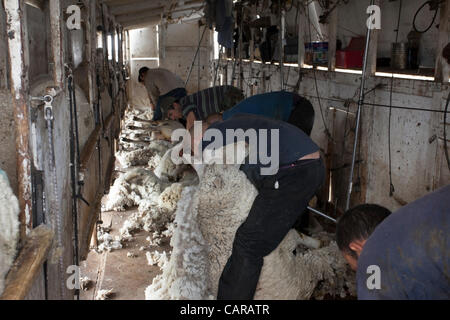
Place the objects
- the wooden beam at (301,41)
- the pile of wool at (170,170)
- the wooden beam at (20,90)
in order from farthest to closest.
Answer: the wooden beam at (301,41)
the pile of wool at (170,170)
the wooden beam at (20,90)

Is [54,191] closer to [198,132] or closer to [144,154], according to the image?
[198,132]

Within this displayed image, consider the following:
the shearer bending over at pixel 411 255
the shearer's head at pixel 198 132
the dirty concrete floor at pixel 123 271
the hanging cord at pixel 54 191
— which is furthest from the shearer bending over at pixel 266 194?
the shearer bending over at pixel 411 255

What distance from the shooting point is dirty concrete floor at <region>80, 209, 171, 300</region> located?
12.8 feet

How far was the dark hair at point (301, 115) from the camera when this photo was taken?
181 inches

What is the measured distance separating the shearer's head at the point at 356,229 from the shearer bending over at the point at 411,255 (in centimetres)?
27

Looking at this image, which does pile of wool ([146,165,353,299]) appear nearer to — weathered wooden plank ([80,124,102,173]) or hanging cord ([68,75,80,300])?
hanging cord ([68,75,80,300])

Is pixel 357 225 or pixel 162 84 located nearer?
pixel 357 225

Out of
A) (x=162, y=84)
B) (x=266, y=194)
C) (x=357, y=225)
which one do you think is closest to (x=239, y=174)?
(x=266, y=194)

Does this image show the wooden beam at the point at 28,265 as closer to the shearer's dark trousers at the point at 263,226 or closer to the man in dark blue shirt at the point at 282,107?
the shearer's dark trousers at the point at 263,226

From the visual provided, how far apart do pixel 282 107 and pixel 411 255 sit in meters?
2.96

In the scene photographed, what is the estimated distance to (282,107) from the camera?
452cm
